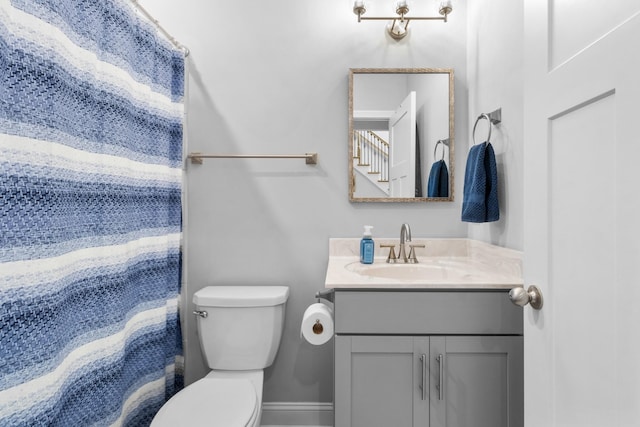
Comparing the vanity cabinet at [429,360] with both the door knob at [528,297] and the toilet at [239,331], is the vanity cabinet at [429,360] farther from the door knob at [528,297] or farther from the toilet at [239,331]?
the toilet at [239,331]

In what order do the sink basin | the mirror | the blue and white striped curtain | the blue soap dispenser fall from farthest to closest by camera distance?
the mirror, the blue soap dispenser, the sink basin, the blue and white striped curtain

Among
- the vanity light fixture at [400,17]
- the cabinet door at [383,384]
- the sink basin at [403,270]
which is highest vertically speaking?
the vanity light fixture at [400,17]

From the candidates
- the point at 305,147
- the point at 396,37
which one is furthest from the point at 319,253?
the point at 396,37

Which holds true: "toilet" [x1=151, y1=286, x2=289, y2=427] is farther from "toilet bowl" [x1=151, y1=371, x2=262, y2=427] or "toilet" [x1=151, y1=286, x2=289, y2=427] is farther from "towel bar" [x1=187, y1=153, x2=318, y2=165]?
"towel bar" [x1=187, y1=153, x2=318, y2=165]

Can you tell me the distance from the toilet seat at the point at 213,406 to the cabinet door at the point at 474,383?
0.65m

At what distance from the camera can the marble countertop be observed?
1.27 m

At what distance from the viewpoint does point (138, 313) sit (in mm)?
1471

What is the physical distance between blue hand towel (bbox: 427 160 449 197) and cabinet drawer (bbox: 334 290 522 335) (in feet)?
2.33

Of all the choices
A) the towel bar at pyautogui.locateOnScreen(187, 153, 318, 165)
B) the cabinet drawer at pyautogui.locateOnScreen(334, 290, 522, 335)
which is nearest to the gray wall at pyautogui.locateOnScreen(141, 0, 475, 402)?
the towel bar at pyautogui.locateOnScreen(187, 153, 318, 165)

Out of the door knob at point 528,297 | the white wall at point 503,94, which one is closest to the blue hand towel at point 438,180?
the white wall at point 503,94

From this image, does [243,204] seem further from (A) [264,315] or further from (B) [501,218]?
(B) [501,218]

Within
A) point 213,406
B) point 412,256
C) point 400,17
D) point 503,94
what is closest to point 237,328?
point 213,406

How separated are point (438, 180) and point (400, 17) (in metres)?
0.81

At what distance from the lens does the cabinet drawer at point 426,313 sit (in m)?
1.26
